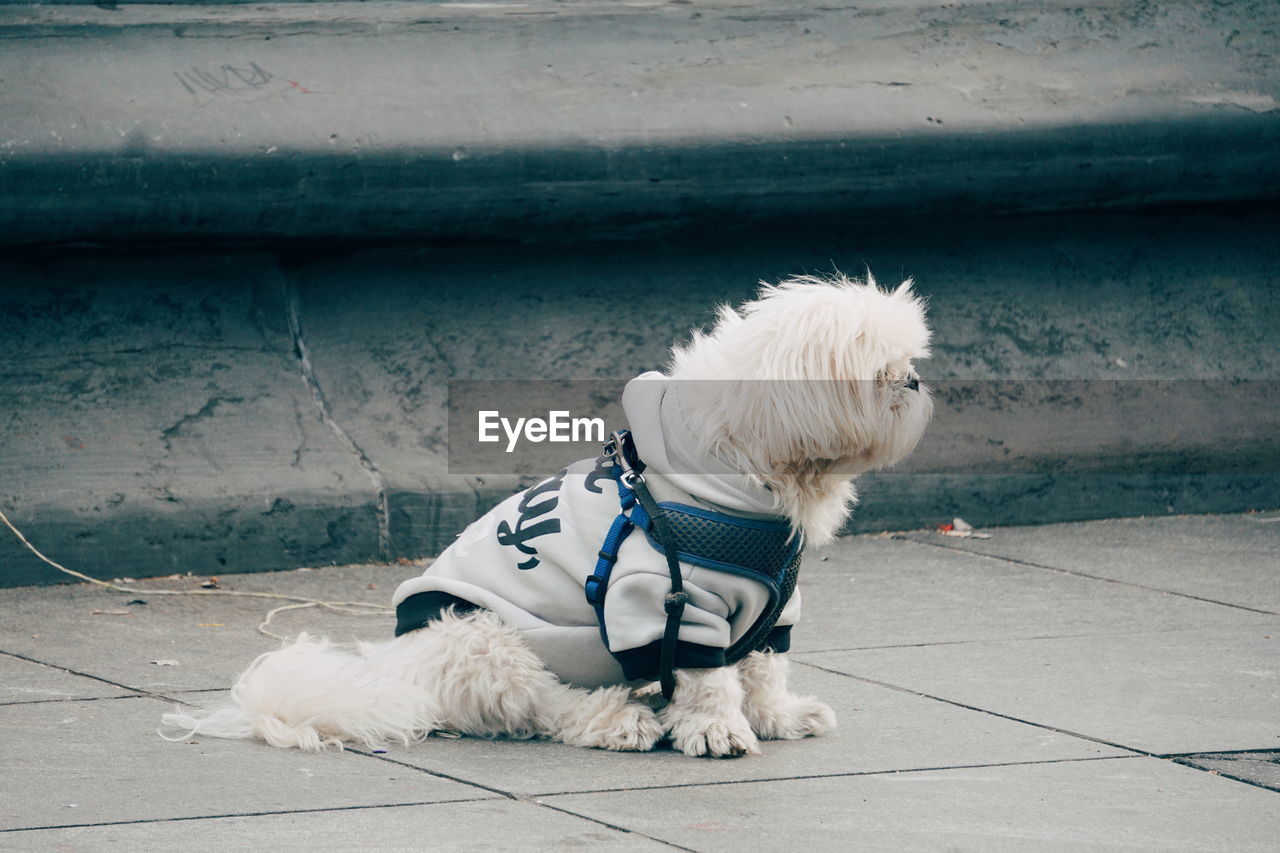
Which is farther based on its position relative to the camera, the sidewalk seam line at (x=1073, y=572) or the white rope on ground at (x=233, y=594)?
the sidewalk seam line at (x=1073, y=572)

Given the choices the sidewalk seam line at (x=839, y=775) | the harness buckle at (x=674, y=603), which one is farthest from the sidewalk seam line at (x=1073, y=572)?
the harness buckle at (x=674, y=603)

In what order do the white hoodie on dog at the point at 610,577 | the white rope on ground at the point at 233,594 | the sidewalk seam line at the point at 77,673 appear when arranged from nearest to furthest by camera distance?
the white hoodie on dog at the point at 610,577 → the sidewalk seam line at the point at 77,673 → the white rope on ground at the point at 233,594

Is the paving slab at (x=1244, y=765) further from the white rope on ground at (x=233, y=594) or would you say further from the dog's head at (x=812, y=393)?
the white rope on ground at (x=233, y=594)

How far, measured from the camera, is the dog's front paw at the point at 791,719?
430cm

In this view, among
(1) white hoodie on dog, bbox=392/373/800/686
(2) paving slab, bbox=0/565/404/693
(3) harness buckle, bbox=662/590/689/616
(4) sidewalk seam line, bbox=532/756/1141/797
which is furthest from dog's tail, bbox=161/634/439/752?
(3) harness buckle, bbox=662/590/689/616

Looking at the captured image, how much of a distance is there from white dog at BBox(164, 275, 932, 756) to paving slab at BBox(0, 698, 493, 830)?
0.14m

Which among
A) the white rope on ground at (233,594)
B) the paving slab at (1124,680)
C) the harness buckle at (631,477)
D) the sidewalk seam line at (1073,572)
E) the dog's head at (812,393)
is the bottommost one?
the paving slab at (1124,680)

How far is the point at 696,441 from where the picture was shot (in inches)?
162

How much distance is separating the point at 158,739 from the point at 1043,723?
231 centimetres

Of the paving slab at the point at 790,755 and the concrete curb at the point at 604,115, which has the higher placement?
the concrete curb at the point at 604,115

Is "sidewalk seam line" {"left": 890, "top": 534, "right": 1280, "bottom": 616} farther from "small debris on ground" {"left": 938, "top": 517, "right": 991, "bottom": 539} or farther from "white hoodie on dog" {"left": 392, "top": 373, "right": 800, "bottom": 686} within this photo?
"white hoodie on dog" {"left": 392, "top": 373, "right": 800, "bottom": 686}

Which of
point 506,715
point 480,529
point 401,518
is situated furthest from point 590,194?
point 506,715

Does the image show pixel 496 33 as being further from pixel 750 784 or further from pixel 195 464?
pixel 750 784
